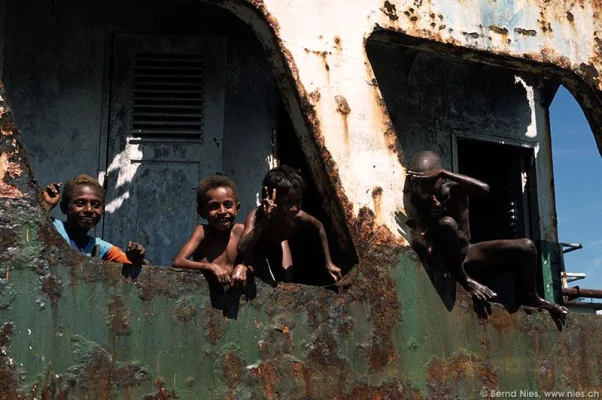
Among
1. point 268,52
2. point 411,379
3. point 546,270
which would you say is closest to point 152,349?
point 411,379

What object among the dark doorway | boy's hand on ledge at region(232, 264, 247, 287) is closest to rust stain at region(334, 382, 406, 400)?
boy's hand on ledge at region(232, 264, 247, 287)

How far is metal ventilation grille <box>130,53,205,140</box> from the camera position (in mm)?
5773

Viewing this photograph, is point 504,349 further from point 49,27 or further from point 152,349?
point 49,27

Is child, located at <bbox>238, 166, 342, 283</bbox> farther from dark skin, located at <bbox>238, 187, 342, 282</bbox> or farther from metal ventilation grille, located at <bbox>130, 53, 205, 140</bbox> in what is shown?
metal ventilation grille, located at <bbox>130, 53, 205, 140</bbox>

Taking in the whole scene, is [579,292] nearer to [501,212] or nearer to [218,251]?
[501,212]

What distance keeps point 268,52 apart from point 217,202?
0.95 m

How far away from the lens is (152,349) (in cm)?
389

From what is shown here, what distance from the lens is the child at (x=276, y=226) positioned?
14.3 feet

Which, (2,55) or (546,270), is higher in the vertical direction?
(2,55)

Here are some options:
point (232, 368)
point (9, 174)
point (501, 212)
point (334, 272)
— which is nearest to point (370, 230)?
point (334, 272)

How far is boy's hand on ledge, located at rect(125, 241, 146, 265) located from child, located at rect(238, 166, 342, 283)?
623mm

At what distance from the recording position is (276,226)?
460 centimetres

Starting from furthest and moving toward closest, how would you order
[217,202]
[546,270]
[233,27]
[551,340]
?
[546,270], [233,27], [551,340], [217,202]

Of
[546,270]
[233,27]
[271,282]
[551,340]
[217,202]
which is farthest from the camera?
[546,270]
